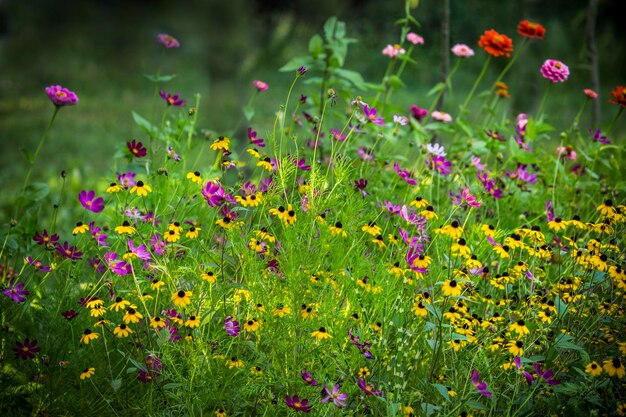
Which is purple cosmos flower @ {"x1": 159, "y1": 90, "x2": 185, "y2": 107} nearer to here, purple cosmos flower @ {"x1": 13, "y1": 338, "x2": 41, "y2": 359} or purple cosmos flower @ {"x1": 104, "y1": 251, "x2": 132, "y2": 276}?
purple cosmos flower @ {"x1": 104, "y1": 251, "x2": 132, "y2": 276}

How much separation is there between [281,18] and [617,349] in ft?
23.8

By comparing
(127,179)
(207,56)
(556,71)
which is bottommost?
(207,56)

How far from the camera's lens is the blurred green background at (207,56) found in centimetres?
589

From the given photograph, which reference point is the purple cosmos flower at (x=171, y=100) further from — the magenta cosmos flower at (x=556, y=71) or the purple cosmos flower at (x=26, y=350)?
the magenta cosmos flower at (x=556, y=71)

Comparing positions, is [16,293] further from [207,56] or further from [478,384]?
[207,56]

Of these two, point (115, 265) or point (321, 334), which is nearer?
point (321, 334)

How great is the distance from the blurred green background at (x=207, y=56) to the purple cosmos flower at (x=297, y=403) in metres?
3.97

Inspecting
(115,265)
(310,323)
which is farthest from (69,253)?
(310,323)

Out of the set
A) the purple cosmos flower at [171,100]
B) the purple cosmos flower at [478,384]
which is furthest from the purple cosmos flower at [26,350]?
the purple cosmos flower at [478,384]

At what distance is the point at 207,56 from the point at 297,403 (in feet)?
14.1

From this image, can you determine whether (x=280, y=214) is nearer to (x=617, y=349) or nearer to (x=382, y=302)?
(x=382, y=302)

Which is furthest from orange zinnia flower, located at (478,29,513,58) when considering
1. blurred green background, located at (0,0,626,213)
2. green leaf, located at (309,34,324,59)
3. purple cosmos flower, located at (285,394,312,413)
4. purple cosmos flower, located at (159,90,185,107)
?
blurred green background, located at (0,0,626,213)

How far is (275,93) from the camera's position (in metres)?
10.4

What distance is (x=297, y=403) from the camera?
1653 millimetres
